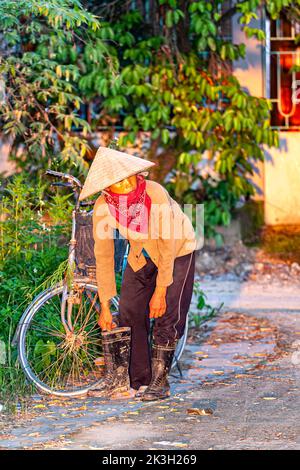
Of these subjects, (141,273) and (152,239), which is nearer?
(152,239)

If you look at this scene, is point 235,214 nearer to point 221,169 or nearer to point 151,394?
point 221,169

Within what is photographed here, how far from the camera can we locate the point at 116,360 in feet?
22.0

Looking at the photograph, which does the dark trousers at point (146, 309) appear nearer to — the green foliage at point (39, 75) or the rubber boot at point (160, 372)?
the rubber boot at point (160, 372)

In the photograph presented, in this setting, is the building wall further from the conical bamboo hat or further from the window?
the conical bamboo hat

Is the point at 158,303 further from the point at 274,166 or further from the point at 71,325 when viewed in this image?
the point at 274,166

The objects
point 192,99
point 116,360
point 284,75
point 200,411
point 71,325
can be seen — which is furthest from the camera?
point 284,75

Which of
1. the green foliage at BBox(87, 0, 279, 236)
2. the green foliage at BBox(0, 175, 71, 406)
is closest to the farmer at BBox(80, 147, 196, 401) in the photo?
the green foliage at BBox(0, 175, 71, 406)

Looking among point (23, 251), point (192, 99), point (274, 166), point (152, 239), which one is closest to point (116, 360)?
point (152, 239)

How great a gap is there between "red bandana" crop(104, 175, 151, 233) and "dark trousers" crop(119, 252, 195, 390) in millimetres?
354

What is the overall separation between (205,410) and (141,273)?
97cm

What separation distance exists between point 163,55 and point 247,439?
7.45m

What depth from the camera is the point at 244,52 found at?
1230 centimetres

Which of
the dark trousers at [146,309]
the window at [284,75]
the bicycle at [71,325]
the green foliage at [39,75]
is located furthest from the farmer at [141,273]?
the window at [284,75]

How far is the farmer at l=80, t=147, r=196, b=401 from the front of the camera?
6.40m
